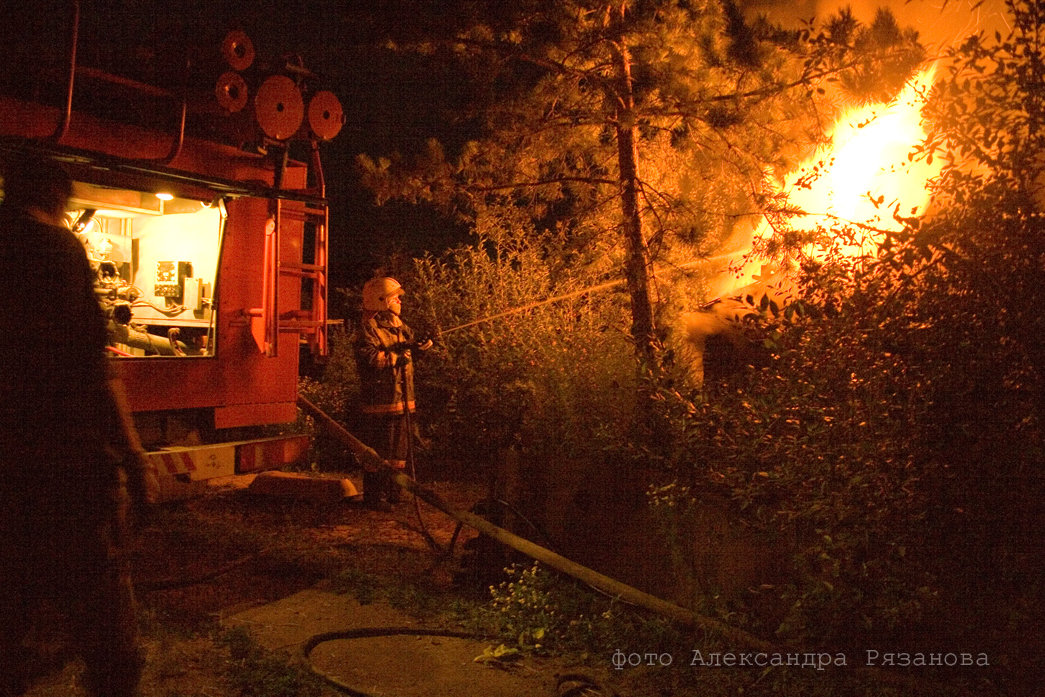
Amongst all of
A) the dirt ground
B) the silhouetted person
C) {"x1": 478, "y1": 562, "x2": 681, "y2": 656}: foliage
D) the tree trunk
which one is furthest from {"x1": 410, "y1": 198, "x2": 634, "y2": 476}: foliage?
the silhouetted person

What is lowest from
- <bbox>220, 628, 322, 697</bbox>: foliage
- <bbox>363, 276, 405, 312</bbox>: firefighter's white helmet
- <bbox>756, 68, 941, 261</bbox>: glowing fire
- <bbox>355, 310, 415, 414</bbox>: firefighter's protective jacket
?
<bbox>220, 628, 322, 697</bbox>: foliage

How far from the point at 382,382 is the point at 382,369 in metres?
0.13

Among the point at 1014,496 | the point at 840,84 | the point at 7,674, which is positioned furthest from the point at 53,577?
the point at 840,84

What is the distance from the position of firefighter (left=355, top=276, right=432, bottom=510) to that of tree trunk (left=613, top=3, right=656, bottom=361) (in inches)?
78.9

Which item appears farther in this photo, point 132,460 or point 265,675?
point 265,675

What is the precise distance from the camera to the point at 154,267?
777cm

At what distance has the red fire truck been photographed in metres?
5.54

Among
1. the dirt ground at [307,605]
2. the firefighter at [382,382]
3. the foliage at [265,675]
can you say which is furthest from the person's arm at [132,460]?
the firefighter at [382,382]

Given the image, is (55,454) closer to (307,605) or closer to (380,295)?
(307,605)

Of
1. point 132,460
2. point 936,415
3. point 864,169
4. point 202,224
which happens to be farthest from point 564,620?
point 864,169

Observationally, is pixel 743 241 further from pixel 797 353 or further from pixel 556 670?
pixel 556 670

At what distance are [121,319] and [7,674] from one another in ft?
13.7

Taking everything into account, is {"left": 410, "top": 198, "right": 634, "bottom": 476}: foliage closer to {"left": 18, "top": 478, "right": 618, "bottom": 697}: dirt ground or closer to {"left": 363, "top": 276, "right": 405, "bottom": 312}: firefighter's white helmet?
{"left": 363, "top": 276, "right": 405, "bottom": 312}: firefighter's white helmet

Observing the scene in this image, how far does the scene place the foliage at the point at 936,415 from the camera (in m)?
3.71
